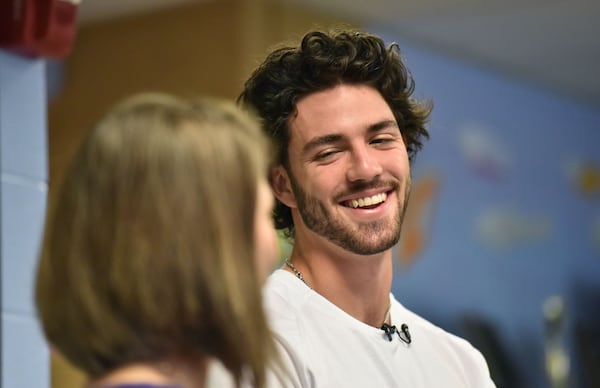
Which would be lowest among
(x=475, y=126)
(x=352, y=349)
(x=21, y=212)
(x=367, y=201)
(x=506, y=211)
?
(x=506, y=211)

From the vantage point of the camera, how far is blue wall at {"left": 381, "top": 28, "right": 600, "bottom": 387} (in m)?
5.78

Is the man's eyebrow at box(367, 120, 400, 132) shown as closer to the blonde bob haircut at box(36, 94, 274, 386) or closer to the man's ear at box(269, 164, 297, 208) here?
the man's ear at box(269, 164, 297, 208)

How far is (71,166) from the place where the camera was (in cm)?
120

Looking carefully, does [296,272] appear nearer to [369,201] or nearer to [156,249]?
[369,201]

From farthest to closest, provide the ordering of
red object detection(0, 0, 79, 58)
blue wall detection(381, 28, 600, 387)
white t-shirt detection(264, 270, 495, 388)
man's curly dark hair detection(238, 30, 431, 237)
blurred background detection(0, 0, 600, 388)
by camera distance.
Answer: blue wall detection(381, 28, 600, 387) < blurred background detection(0, 0, 600, 388) < man's curly dark hair detection(238, 30, 431, 237) < red object detection(0, 0, 79, 58) < white t-shirt detection(264, 270, 495, 388)

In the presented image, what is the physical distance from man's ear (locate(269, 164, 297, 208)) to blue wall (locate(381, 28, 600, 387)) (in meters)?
3.41

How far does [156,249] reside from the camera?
1.14 metres

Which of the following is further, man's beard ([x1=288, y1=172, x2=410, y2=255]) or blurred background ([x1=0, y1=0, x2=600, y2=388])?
blurred background ([x1=0, y1=0, x2=600, y2=388])

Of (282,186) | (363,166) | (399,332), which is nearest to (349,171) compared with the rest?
(363,166)

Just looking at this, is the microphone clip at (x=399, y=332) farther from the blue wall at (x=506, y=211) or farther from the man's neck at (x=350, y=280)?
the blue wall at (x=506, y=211)

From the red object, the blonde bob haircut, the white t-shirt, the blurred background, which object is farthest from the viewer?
the blurred background

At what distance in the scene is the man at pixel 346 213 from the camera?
2.00m

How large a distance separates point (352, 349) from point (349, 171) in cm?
30

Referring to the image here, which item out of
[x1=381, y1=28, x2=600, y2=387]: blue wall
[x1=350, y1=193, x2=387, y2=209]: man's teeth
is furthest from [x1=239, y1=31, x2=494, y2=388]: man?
[x1=381, y1=28, x2=600, y2=387]: blue wall
